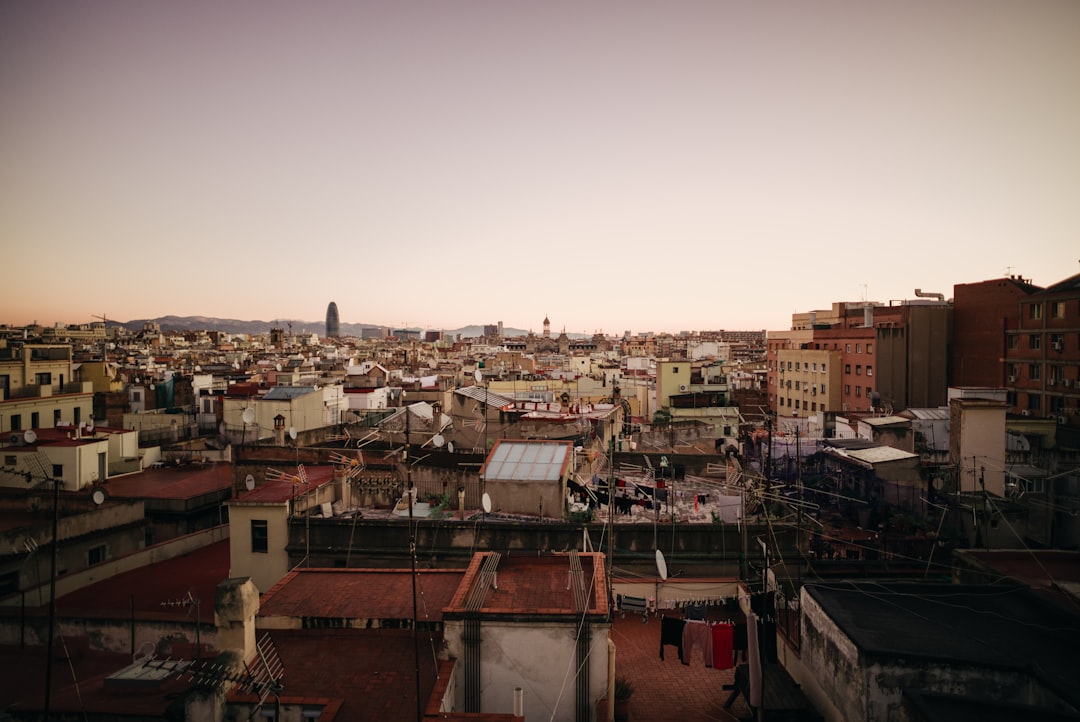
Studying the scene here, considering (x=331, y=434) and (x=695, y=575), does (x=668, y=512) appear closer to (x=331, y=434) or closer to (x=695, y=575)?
(x=695, y=575)

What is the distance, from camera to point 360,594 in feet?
37.6

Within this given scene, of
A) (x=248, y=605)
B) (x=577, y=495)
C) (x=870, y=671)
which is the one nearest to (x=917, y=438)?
(x=577, y=495)

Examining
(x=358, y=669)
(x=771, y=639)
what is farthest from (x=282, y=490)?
(x=771, y=639)

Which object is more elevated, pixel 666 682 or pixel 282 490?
pixel 282 490

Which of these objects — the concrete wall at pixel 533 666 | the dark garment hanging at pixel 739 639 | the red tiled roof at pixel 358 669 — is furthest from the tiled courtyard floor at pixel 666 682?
the red tiled roof at pixel 358 669

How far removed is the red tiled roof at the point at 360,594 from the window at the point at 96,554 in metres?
11.3

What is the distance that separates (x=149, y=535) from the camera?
2166 centimetres

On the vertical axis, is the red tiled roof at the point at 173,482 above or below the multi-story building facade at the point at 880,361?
below

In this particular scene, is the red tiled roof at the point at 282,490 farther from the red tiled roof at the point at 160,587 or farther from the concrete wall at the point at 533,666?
the concrete wall at the point at 533,666

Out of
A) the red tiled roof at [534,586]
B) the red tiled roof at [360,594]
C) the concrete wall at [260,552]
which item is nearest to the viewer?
the red tiled roof at [534,586]

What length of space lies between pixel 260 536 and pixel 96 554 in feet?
24.0

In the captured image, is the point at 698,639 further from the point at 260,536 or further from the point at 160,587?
the point at 160,587

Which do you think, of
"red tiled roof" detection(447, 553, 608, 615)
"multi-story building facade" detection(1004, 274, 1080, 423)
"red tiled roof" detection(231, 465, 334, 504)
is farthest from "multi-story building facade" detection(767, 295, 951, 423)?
"red tiled roof" detection(447, 553, 608, 615)

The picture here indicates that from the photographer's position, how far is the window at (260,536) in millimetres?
16406
